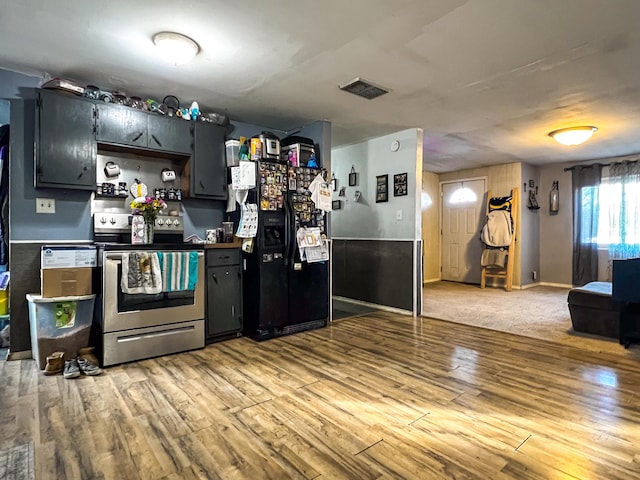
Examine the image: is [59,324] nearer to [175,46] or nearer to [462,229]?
[175,46]

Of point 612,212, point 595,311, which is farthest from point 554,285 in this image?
point 595,311

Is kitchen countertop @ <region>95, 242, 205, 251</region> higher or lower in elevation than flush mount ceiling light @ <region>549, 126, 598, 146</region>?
lower

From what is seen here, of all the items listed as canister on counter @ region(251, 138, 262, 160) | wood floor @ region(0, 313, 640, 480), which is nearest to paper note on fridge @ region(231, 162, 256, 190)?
canister on counter @ region(251, 138, 262, 160)

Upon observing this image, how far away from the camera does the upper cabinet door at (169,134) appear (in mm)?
3161

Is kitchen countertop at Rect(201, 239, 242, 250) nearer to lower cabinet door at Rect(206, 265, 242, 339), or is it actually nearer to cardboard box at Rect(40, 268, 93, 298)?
lower cabinet door at Rect(206, 265, 242, 339)

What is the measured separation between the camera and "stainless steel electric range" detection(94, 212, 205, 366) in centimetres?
265

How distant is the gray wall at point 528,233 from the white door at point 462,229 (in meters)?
0.69

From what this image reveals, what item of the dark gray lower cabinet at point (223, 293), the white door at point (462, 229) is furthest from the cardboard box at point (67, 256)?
the white door at point (462, 229)

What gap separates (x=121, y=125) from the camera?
3.02 m

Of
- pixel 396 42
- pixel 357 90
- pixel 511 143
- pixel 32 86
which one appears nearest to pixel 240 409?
pixel 396 42

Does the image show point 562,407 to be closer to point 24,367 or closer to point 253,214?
point 253,214

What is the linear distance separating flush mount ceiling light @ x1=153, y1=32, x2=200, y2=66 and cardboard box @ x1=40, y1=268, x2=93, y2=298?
5.38ft

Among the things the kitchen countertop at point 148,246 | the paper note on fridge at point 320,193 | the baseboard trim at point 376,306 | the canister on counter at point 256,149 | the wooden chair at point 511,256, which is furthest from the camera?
the wooden chair at point 511,256

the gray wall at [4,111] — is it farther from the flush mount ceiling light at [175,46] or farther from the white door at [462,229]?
the white door at [462,229]
